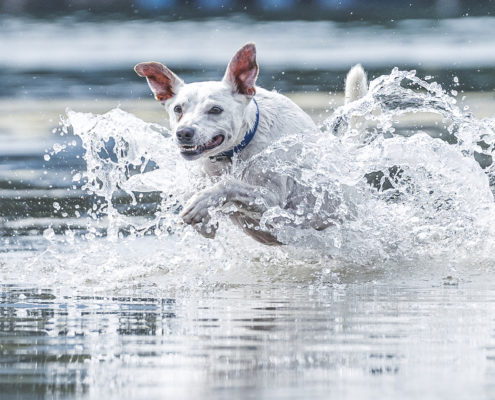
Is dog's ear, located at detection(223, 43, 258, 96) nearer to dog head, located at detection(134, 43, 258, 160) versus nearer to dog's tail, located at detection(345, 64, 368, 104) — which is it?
dog head, located at detection(134, 43, 258, 160)

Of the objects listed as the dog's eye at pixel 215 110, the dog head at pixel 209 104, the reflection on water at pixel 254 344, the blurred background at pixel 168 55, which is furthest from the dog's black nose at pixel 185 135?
the blurred background at pixel 168 55

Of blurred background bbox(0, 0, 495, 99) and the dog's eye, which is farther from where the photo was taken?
blurred background bbox(0, 0, 495, 99)

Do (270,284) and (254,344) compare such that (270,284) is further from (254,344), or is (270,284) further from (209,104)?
(254,344)

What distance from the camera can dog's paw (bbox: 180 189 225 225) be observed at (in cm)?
696

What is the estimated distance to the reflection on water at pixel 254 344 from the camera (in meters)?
4.30

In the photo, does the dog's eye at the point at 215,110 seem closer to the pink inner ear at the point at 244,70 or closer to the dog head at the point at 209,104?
the dog head at the point at 209,104

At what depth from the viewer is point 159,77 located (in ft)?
23.8

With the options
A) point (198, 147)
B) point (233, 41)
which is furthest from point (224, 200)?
point (233, 41)

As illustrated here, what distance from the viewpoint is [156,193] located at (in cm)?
1049

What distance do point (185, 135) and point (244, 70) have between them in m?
0.60

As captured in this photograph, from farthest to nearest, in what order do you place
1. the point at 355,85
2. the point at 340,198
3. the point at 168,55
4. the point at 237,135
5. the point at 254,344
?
the point at 168,55 < the point at 355,85 < the point at 340,198 < the point at 237,135 < the point at 254,344

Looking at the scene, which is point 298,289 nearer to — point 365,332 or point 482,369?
point 365,332

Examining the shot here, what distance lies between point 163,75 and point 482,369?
10.7ft

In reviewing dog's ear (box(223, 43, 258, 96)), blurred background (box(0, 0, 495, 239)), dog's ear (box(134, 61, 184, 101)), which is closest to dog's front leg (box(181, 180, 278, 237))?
dog's ear (box(223, 43, 258, 96))
